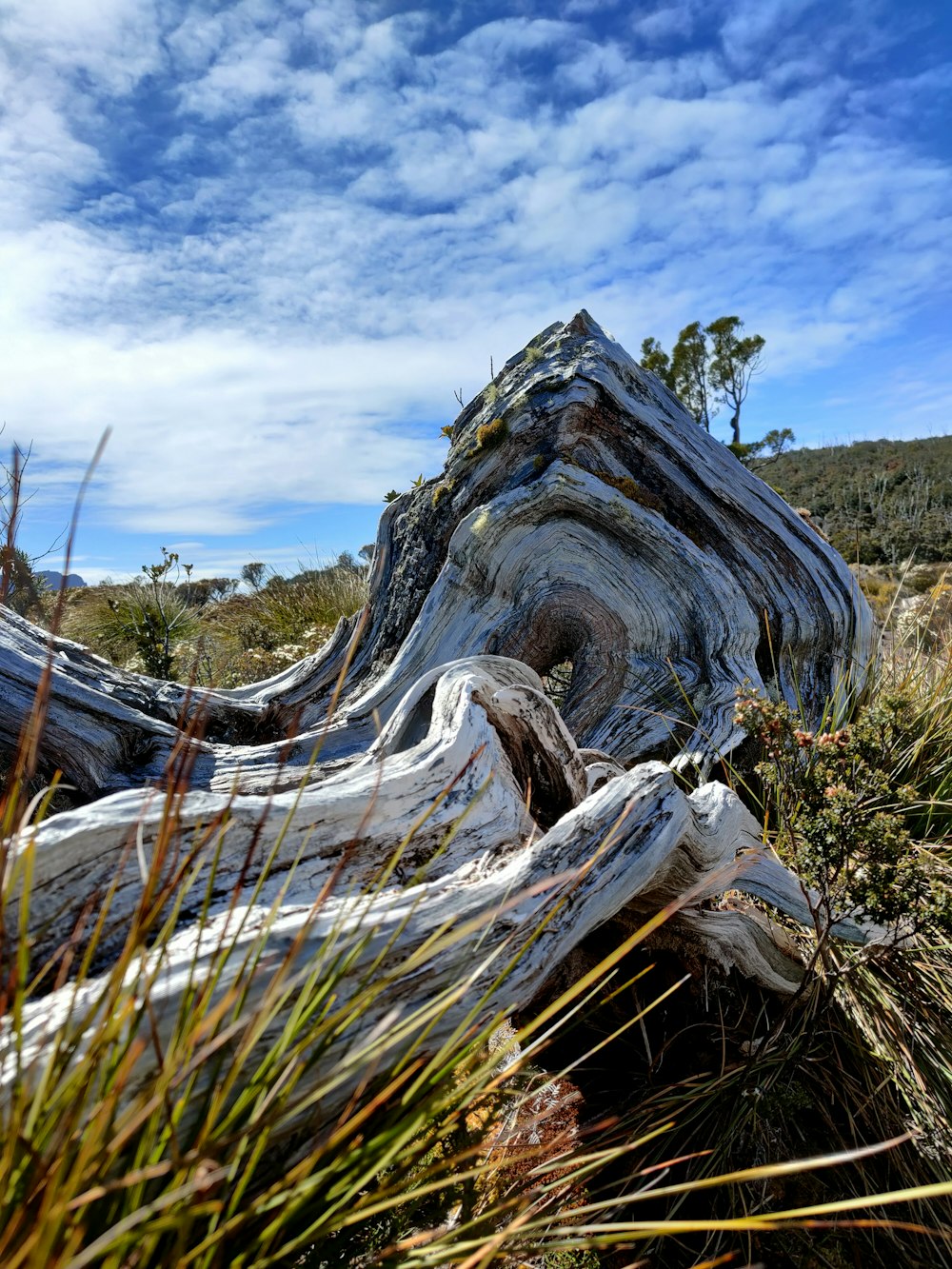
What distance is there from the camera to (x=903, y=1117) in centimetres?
345

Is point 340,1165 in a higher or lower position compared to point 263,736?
lower

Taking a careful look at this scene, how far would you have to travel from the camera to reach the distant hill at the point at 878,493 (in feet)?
99.8

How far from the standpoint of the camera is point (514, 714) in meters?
3.80

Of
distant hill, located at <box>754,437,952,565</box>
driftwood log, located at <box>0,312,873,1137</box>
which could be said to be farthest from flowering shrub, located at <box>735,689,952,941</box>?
distant hill, located at <box>754,437,952,565</box>

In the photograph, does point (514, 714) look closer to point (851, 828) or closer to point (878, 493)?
point (851, 828)

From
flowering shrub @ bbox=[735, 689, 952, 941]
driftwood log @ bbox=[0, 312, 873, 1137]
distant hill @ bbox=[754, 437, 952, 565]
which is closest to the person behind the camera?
driftwood log @ bbox=[0, 312, 873, 1137]

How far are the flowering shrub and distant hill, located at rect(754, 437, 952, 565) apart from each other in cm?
1598

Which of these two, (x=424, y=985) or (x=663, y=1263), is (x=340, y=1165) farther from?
(x=663, y=1263)

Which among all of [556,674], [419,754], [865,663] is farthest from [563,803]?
[556,674]

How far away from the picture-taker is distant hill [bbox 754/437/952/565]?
3041cm

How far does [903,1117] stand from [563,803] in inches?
81.9

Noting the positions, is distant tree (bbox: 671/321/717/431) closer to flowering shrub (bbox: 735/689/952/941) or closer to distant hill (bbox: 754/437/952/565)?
distant hill (bbox: 754/437/952/565)

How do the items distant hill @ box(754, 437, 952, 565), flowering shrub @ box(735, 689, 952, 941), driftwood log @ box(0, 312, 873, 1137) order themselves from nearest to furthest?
driftwood log @ box(0, 312, 873, 1137) → flowering shrub @ box(735, 689, 952, 941) → distant hill @ box(754, 437, 952, 565)

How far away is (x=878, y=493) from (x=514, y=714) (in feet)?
153
